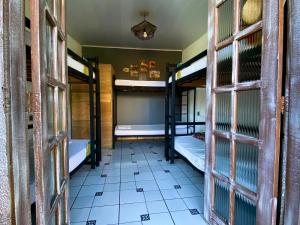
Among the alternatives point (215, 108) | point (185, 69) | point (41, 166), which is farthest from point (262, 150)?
point (185, 69)

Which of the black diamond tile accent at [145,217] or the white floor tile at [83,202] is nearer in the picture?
the black diamond tile accent at [145,217]

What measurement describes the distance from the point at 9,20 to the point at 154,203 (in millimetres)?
1920

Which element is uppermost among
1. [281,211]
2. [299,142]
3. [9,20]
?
[9,20]

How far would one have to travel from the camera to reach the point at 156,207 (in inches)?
72.4

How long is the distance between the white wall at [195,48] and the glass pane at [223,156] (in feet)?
10.5

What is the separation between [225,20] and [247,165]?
104 cm

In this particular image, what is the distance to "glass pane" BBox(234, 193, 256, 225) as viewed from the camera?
3.48 feet

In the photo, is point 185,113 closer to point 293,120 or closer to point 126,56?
point 126,56

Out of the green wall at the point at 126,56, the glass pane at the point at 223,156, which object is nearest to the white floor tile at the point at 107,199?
the glass pane at the point at 223,156

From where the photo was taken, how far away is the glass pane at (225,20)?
1.25m

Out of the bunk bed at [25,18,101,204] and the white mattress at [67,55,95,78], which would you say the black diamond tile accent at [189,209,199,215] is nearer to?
the bunk bed at [25,18,101,204]

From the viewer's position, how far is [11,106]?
662 mm

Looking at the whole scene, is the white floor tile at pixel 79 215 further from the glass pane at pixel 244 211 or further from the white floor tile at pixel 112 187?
the glass pane at pixel 244 211

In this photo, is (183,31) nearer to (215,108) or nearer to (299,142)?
(215,108)
